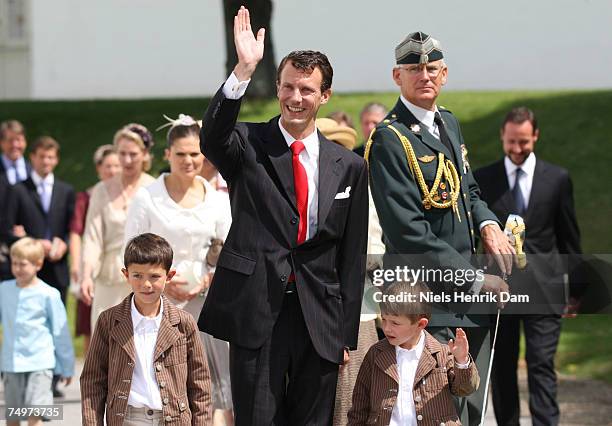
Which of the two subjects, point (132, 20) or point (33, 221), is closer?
point (33, 221)

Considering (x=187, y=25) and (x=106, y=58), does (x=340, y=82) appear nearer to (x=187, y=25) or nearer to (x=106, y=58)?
(x=187, y=25)

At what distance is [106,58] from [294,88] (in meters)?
22.3

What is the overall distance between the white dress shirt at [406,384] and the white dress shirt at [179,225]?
191 cm

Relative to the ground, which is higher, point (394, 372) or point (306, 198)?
point (306, 198)

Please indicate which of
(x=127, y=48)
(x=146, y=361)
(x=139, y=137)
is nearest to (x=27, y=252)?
(x=139, y=137)

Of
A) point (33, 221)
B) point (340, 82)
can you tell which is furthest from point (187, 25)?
point (33, 221)

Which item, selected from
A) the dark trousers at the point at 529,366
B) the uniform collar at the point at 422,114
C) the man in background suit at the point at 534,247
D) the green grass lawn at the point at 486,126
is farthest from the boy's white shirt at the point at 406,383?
the green grass lawn at the point at 486,126

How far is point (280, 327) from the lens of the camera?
556cm

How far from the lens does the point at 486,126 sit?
19.5 metres

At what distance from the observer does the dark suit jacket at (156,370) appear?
5746 mm

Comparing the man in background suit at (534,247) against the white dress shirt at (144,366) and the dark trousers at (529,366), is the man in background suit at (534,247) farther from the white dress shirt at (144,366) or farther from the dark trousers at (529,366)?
the white dress shirt at (144,366)

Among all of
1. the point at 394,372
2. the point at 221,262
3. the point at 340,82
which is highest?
the point at 340,82

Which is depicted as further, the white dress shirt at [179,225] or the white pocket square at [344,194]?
the white dress shirt at [179,225]

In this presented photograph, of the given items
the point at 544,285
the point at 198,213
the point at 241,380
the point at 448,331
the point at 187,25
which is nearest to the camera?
the point at 241,380
